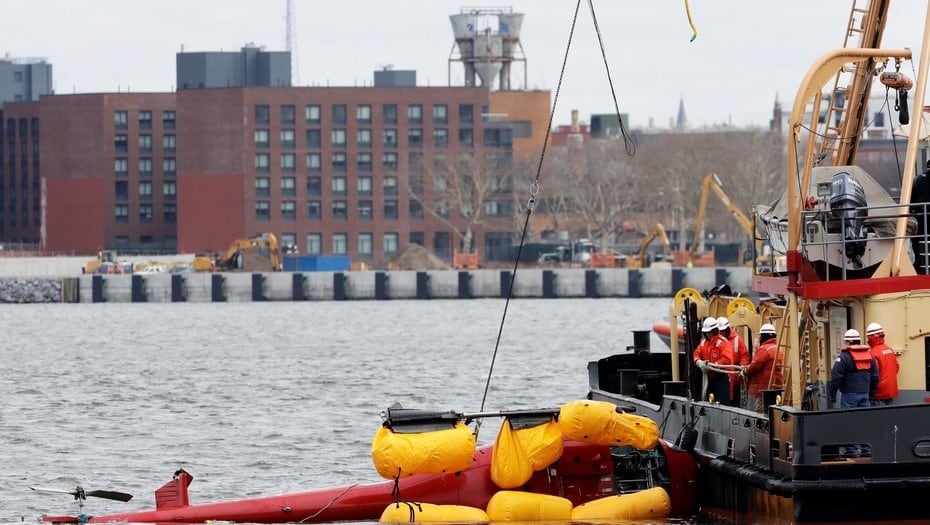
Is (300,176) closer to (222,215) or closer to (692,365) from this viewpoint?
(222,215)

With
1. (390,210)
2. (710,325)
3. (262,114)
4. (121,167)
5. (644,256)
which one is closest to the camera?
(710,325)

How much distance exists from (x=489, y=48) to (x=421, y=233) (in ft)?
92.9

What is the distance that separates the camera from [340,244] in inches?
5477

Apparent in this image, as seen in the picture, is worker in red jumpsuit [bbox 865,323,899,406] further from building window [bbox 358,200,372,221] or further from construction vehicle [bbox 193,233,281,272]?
building window [bbox 358,200,372,221]

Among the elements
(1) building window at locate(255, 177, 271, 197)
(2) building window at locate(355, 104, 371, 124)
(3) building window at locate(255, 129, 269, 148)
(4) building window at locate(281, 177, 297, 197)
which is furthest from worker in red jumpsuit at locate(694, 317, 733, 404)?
(2) building window at locate(355, 104, 371, 124)

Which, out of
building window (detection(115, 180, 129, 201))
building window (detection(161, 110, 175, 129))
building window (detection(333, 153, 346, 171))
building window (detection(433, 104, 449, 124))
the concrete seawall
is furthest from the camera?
building window (detection(161, 110, 175, 129))

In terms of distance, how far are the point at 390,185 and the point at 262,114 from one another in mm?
11077

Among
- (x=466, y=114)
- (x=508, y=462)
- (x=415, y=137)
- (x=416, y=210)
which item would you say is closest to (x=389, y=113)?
(x=415, y=137)

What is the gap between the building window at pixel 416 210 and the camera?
141125 millimetres

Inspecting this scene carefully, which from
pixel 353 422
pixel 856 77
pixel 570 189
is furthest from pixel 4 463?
pixel 570 189

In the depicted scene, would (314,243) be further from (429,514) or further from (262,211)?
(429,514)

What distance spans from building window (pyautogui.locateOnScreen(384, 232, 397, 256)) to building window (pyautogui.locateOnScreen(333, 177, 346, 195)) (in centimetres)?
471

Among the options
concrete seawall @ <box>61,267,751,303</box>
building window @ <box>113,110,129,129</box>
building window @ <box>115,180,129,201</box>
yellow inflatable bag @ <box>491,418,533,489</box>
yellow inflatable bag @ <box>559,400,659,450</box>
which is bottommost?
concrete seawall @ <box>61,267,751,303</box>

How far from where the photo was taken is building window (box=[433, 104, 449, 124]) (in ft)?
467
